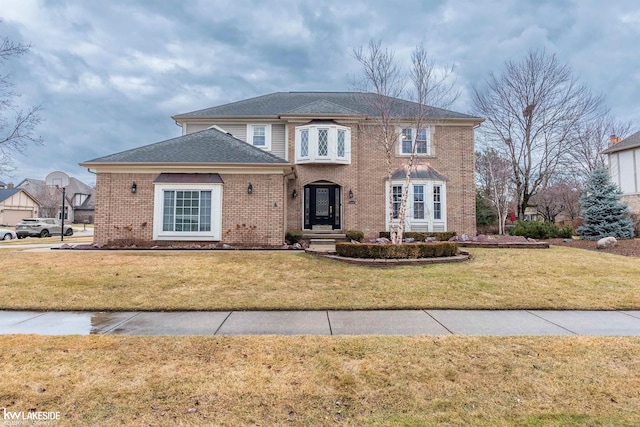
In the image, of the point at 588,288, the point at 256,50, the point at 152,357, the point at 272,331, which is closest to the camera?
the point at 152,357

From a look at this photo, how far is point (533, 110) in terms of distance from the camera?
68.0ft

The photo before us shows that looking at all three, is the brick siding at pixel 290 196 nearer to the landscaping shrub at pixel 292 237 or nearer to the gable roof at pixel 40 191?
the landscaping shrub at pixel 292 237

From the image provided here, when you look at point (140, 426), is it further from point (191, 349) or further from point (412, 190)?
point (412, 190)

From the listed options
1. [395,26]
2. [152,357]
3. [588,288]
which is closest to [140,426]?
[152,357]

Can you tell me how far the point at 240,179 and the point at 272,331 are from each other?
9853mm

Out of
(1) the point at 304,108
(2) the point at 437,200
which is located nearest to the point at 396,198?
(2) the point at 437,200

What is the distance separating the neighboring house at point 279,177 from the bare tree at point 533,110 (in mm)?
5750

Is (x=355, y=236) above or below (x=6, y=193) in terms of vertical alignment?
below

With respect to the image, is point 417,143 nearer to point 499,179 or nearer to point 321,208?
point 321,208

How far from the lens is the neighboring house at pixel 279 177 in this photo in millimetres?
13273

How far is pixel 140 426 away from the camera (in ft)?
7.79

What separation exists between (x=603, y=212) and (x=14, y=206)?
203 ft

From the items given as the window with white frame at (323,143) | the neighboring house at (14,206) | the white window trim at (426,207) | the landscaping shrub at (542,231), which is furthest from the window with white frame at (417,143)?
the neighboring house at (14,206)

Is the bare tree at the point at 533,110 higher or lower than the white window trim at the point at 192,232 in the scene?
higher
